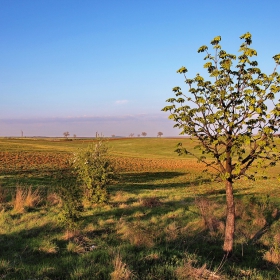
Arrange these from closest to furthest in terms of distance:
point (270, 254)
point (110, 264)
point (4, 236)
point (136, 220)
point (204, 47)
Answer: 1. point (110, 264)
2. point (204, 47)
3. point (270, 254)
4. point (4, 236)
5. point (136, 220)

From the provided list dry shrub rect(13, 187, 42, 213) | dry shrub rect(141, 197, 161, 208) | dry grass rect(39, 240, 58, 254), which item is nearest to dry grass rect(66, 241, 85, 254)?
dry grass rect(39, 240, 58, 254)

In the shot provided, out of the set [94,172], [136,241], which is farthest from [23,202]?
[136,241]

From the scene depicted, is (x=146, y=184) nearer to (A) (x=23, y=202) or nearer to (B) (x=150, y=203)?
(B) (x=150, y=203)

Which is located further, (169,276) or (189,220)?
(189,220)

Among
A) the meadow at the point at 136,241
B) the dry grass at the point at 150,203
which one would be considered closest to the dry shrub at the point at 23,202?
the meadow at the point at 136,241

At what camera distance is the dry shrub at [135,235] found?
326 inches

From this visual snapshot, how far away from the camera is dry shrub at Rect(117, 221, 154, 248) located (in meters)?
8.28

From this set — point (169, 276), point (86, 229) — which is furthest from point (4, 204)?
point (169, 276)

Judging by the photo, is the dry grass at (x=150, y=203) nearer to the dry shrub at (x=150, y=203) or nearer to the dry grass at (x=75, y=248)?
the dry shrub at (x=150, y=203)

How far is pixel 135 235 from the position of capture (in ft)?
28.2

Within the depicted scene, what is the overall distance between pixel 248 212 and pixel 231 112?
27.0 feet

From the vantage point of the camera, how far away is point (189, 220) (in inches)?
465

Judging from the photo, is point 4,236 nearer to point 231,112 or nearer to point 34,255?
point 34,255

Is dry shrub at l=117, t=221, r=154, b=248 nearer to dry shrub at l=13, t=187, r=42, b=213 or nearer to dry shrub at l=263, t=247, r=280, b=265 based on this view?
dry shrub at l=263, t=247, r=280, b=265
